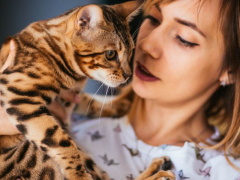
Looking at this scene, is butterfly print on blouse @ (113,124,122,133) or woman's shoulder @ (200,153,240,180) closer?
woman's shoulder @ (200,153,240,180)

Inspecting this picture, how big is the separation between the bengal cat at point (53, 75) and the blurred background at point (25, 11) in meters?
0.03

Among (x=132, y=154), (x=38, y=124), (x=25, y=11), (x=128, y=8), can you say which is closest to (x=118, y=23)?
(x=128, y=8)

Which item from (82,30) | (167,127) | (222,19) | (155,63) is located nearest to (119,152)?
(167,127)

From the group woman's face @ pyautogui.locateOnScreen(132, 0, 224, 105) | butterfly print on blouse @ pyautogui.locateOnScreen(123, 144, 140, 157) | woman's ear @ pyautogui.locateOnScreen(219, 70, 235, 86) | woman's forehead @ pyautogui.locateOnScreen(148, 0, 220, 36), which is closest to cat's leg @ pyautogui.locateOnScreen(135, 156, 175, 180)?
butterfly print on blouse @ pyautogui.locateOnScreen(123, 144, 140, 157)

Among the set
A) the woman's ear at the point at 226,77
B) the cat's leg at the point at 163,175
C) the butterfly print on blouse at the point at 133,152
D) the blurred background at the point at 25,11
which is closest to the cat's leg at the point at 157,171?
the cat's leg at the point at 163,175

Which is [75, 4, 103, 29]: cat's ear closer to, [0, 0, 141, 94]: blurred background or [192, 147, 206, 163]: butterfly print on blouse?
[0, 0, 141, 94]: blurred background

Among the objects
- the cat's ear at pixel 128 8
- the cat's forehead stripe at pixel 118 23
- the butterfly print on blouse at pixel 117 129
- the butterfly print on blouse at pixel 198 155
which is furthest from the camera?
the butterfly print on blouse at pixel 117 129

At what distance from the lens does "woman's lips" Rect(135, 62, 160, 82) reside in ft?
3.45

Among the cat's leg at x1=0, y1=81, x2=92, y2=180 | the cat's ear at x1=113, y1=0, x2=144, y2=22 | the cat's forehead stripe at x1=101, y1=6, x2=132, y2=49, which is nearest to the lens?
the cat's leg at x1=0, y1=81, x2=92, y2=180

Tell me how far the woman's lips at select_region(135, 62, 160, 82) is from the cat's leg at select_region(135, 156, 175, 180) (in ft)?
1.03

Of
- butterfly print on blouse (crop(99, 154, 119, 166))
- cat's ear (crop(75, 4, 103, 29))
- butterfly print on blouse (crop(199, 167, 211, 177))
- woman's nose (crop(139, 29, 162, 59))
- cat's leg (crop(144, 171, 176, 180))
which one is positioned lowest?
butterfly print on blouse (crop(199, 167, 211, 177))

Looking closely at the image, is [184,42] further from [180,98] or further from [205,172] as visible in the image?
[205,172]

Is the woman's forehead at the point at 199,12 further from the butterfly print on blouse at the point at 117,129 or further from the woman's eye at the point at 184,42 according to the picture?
the butterfly print on blouse at the point at 117,129

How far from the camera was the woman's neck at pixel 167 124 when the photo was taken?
1199 mm
